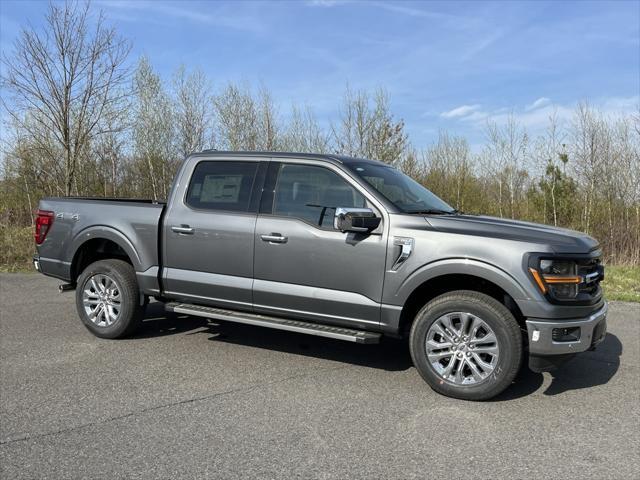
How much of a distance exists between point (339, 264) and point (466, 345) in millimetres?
1245

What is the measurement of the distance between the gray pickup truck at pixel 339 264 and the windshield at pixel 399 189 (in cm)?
3

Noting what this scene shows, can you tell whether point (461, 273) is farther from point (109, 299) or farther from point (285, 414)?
point (109, 299)

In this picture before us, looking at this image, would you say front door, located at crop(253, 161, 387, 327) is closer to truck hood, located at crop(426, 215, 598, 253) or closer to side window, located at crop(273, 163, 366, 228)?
side window, located at crop(273, 163, 366, 228)

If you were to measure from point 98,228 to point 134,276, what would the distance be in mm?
665

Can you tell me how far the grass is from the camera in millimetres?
9219

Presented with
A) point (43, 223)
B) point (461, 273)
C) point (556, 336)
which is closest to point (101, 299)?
point (43, 223)

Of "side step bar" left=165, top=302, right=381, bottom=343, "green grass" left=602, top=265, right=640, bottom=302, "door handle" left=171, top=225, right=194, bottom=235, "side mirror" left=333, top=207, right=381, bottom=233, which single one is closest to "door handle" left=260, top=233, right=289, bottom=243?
"side mirror" left=333, top=207, right=381, bottom=233

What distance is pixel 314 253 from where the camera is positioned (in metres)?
4.73

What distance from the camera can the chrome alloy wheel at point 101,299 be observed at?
581 centimetres

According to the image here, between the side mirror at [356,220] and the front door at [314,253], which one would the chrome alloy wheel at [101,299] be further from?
the side mirror at [356,220]

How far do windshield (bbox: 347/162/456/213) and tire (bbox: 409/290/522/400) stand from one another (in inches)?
38.0

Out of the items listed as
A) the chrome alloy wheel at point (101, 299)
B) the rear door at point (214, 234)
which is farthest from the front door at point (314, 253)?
the chrome alloy wheel at point (101, 299)

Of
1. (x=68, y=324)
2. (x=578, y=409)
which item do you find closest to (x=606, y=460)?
(x=578, y=409)

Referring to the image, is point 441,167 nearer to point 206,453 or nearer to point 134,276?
point 134,276
